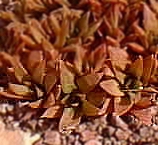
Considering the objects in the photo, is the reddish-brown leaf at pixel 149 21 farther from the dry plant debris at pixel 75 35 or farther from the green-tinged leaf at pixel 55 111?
Result: the green-tinged leaf at pixel 55 111

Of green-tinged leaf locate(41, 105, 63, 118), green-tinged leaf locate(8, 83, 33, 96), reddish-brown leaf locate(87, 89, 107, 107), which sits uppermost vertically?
green-tinged leaf locate(8, 83, 33, 96)

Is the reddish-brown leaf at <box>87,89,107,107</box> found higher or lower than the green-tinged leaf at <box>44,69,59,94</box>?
lower

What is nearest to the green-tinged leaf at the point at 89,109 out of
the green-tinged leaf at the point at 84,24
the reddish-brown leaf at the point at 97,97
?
the reddish-brown leaf at the point at 97,97

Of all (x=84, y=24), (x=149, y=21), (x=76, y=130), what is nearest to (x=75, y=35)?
(x=84, y=24)

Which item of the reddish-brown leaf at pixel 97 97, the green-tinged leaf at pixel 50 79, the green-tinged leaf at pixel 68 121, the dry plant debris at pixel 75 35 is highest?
the dry plant debris at pixel 75 35

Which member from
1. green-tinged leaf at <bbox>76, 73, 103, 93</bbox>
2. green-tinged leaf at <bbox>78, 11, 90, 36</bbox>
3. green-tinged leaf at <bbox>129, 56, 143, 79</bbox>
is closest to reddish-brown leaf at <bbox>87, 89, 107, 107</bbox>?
A: green-tinged leaf at <bbox>76, 73, 103, 93</bbox>

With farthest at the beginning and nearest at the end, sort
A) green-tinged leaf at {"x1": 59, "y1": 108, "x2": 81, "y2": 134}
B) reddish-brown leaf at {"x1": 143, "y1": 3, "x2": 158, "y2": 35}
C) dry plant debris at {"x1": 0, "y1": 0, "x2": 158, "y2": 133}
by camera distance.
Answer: reddish-brown leaf at {"x1": 143, "y1": 3, "x2": 158, "y2": 35}, dry plant debris at {"x1": 0, "y1": 0, "x2": 158, "y2": 133}, green-tinged leaf at {"x1": 59, "y1": 108, "x2": 81, "y2": 134}

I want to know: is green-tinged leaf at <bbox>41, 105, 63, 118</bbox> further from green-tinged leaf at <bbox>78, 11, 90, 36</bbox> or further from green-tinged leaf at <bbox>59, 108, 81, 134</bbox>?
green-tinged leaf at <bbox>78, 11, 90, 36</bbox>

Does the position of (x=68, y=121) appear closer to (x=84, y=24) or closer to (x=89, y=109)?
(x=89, y=109)
